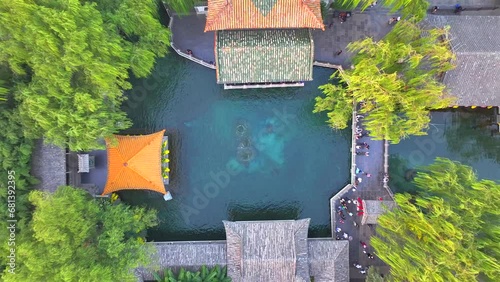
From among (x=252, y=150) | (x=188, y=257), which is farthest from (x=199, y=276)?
(x=252, y=150)

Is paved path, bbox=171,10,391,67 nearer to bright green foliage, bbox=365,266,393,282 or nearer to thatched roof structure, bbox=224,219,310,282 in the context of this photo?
thatched roof structure, bbox=224,219,310,282

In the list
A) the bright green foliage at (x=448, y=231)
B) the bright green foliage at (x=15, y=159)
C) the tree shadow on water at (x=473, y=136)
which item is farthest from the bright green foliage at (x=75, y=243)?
the tree shadow on water at (x=473, y=136)

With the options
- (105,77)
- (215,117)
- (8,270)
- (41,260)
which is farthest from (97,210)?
(215,117)

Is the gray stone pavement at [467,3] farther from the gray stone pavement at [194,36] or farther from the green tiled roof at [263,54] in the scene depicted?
the gray stone pavement at [194,36]

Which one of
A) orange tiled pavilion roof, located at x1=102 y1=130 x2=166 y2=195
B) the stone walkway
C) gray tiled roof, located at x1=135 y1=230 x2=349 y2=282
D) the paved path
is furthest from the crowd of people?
orange tiled pavilion roof, located at x1=102 y1=130 x2=166 y2=195

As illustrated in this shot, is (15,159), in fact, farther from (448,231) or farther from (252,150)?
(448,231)

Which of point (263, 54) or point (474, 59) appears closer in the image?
point (263, 54)
